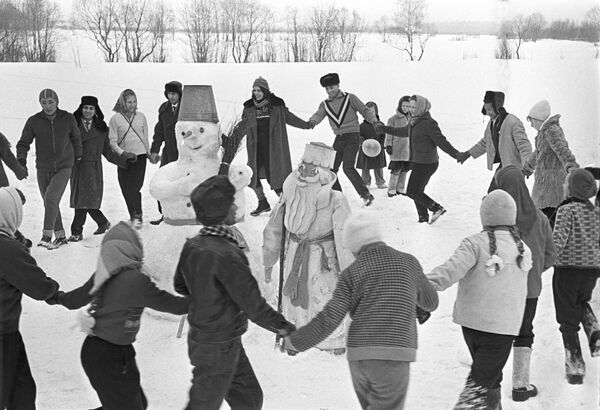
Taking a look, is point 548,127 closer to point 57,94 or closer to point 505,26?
point 505,26

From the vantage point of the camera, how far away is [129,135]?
488 cm

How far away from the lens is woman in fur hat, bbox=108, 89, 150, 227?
15.5ft

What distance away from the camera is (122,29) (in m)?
3.94

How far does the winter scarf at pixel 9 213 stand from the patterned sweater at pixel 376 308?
47.9 inches

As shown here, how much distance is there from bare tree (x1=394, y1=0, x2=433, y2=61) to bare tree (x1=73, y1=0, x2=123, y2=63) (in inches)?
57.5

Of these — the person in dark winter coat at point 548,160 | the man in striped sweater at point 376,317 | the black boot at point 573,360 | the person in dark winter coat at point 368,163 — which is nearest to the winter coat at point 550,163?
the person in dark winter coat at point 548,160

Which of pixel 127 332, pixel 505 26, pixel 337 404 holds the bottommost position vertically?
pixel 337 404

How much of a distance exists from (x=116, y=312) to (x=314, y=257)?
123 cm

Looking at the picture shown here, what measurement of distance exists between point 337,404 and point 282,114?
1.88m

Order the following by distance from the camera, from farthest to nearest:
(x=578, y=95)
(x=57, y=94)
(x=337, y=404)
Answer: (x=57, y=94), (x=578, y=95), (x=337, y=404)

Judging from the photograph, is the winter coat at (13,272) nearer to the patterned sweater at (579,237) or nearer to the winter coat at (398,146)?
the patterned sweater at (579,237)

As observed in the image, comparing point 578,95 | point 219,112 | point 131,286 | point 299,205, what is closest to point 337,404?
point 299,205

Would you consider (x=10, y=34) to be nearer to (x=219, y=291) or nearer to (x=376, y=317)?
(x=219, y=291)

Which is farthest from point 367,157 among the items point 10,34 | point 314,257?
point 10,34
